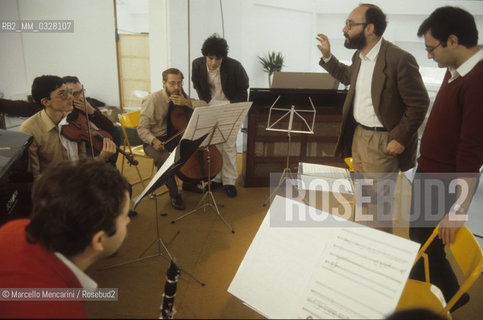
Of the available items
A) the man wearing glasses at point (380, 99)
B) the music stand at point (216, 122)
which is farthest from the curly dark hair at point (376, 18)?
the music stand at point (216, 122)

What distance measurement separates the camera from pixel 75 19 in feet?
18.6

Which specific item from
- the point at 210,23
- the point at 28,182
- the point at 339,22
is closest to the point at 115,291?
the point at 28,182

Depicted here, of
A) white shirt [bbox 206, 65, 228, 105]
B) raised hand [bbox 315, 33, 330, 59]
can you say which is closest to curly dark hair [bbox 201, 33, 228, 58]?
white shirt [bbox 206, 65, 228, 105]

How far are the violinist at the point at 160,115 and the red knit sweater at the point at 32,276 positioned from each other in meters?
2.26

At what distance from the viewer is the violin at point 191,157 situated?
298cm

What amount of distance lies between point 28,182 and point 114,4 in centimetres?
437

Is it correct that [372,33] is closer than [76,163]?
No

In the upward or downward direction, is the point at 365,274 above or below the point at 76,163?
below

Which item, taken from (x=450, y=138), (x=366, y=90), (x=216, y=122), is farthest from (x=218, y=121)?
(x=450, y=138)

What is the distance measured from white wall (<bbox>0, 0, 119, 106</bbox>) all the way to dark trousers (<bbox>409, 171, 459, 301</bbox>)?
5.43 metres

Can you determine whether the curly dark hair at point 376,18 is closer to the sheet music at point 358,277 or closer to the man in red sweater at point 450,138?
the man in red sweater at point 450,138

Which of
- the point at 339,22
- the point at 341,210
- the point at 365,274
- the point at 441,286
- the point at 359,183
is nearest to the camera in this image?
the point at 365,274

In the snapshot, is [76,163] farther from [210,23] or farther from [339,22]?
[339,22]

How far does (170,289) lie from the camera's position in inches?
36.2
